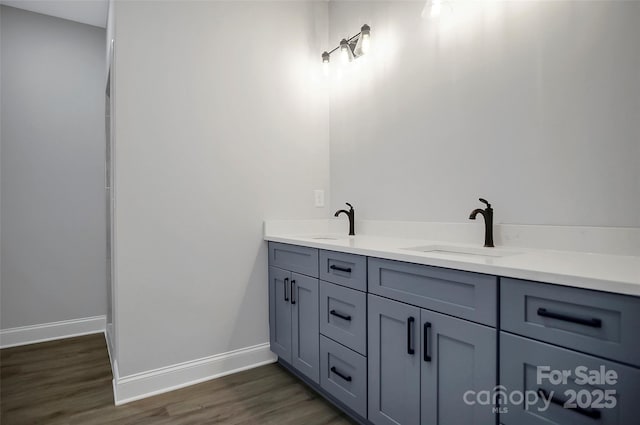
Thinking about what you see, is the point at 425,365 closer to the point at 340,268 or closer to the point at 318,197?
the point at 340,268

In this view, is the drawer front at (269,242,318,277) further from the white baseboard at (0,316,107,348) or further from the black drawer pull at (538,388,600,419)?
the white baseboard at (0,316,107,348)

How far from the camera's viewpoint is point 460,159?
6.14ft

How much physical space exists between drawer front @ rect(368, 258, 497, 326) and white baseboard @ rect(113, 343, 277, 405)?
4.05 ft

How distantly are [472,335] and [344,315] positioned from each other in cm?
70

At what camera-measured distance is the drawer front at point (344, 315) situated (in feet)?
5.37

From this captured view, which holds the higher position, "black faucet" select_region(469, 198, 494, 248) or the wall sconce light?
the wall sconce light

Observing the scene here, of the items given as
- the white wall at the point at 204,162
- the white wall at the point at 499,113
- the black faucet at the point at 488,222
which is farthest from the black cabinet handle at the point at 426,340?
the white wall at the point at 204,162

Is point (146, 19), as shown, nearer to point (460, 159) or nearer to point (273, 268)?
point (273, 268)

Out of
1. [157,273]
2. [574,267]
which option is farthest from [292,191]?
[574,267]

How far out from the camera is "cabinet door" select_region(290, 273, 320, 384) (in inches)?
76.9

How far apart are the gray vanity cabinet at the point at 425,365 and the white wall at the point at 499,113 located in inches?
27.8

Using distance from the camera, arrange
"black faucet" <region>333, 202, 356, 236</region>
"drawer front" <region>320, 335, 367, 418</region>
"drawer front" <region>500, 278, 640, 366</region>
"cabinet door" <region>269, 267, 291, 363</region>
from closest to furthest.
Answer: "drawer front" <region>500, 278, 640, 366</region>
"drawer front" <region>320, 335, 367, 418</region>
"cabinet door" <region>269, 267, 291, 363</region>
"black faucet" <region>333, 202, 356, 236</region>

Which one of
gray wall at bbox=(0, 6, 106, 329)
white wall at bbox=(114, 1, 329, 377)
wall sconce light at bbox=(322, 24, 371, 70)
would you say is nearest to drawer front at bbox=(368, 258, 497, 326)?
white wall at bbox=(114, 1, 329, 377)

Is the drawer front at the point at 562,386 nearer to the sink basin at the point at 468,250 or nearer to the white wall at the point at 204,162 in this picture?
the sink basin at the point at 468,250
